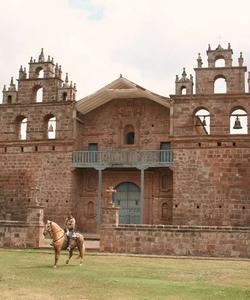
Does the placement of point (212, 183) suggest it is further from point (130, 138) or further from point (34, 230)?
point (34, 230)

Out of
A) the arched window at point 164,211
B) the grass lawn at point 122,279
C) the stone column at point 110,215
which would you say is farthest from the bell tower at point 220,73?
the grass lawn at point 122,279

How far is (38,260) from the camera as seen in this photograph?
59.7ft

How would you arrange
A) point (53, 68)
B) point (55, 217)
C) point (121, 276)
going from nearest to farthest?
point (121, 276), point (55, 217), point (53, 68)

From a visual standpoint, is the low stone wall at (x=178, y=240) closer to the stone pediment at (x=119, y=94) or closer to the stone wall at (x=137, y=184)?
the stone wall at (x=137, y=184)

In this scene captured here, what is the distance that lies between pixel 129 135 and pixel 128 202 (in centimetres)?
417

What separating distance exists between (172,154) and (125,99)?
18.1 feet

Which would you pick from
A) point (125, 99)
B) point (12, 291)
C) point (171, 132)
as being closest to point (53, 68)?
point (125, 99)

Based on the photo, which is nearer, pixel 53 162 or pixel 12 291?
pixel 12 291

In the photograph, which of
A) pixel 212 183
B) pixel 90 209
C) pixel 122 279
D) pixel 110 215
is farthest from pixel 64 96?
pixel 122 279

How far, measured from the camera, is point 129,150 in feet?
104

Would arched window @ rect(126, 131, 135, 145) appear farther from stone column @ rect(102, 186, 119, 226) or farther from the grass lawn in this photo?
the grass lawn

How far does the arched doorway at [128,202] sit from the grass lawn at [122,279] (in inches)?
475

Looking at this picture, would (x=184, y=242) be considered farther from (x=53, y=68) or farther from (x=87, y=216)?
(x=53, y=68)

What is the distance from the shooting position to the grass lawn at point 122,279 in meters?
11.0
